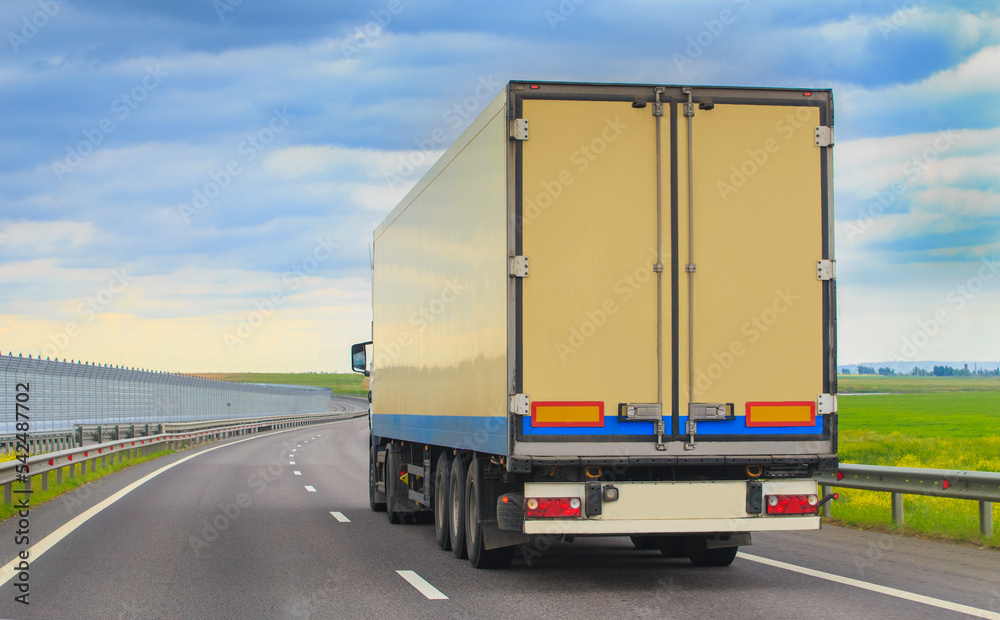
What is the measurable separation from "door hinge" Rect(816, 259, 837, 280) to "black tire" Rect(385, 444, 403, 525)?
24.8ft

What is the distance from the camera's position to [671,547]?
1127cm

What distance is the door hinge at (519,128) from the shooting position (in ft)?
29.0

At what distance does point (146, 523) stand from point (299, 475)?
11.1 m

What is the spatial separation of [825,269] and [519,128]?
276cm

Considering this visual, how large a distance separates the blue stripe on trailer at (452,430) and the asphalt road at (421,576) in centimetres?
116

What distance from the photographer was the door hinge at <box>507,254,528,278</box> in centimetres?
878

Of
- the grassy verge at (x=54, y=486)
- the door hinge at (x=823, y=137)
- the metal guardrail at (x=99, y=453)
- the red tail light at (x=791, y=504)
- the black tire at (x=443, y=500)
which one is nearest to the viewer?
the red tail light at (x=791, y=504)

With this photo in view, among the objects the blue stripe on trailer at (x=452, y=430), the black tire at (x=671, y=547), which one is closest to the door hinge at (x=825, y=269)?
the blue stripe on trailer at (x=452, y=430)

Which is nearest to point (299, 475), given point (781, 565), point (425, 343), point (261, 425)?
point (425, 343)

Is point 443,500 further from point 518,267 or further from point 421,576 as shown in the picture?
point 518,267

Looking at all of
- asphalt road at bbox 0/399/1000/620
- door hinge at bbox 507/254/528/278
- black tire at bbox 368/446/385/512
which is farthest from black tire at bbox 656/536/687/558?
black tire at bbox 368/446/385/512

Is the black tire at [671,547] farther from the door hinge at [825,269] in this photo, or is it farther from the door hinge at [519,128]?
the door hinge at [519,128]

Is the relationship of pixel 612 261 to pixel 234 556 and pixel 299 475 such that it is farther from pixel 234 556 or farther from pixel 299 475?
pixel 299 475

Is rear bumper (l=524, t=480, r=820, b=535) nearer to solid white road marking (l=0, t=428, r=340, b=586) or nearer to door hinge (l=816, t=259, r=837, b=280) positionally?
door hinge (l=816, t=259, r=837, b=280)
